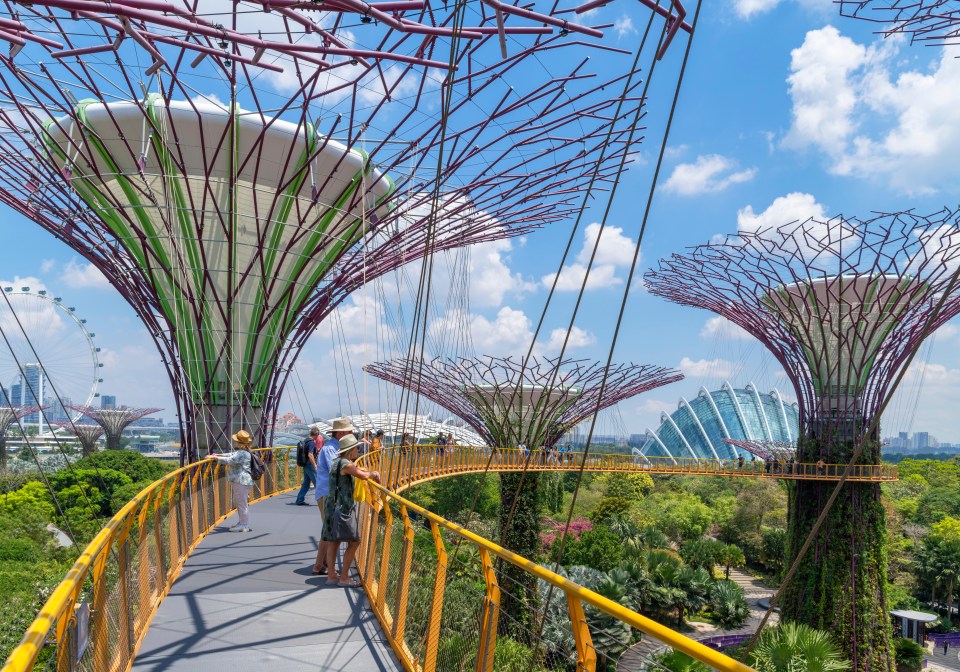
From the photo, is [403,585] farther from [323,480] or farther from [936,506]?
[936,506]

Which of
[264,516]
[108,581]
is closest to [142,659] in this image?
[108,581]

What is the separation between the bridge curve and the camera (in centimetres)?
265

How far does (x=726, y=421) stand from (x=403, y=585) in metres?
86.6

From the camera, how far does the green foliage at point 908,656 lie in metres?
26.8

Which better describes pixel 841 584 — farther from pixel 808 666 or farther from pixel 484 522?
pixel 484 522

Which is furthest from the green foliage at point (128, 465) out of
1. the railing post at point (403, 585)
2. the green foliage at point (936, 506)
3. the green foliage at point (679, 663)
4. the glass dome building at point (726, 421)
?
the glass dome building at point (726, 421)

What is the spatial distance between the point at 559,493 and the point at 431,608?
48.0 metres

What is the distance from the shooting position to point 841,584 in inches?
883

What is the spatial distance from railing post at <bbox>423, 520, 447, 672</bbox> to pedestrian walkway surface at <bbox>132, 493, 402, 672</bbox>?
529 millimetres

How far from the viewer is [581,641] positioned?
279 centimetres

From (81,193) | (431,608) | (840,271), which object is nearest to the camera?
(431,608)

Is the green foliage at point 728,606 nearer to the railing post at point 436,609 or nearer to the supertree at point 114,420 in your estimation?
the railing post at point 436,609

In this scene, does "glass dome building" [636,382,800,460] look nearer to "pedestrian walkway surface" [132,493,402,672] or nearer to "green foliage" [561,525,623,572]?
"green foliage" [561,525,623,572]

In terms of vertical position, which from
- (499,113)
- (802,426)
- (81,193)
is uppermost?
(499,113)
